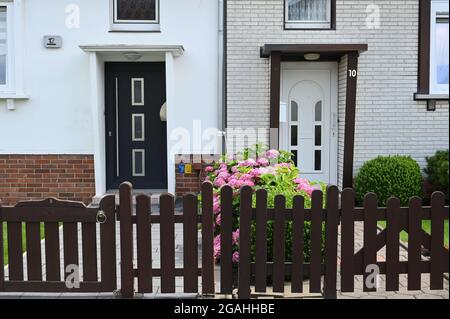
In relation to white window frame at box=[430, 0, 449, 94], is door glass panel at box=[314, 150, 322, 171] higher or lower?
lower

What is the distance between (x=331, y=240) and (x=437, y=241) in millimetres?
876

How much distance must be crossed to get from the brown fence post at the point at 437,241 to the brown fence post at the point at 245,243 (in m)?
1.48

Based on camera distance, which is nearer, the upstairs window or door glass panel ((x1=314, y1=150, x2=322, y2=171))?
the upstairs window

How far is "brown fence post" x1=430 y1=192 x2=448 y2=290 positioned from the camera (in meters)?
4.19

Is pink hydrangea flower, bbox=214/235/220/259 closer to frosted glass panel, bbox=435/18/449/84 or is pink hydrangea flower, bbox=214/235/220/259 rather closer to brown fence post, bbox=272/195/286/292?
brown fence post, bbox=272/195/286/292

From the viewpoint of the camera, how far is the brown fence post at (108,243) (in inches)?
166

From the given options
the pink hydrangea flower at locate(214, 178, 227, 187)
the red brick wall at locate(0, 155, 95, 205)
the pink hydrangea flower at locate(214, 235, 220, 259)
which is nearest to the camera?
the pink hydrangea flower at locate(214, 235, 220, 259)

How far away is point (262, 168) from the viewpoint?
5.66 meters

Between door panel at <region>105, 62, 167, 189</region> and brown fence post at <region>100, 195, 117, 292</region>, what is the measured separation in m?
5.17

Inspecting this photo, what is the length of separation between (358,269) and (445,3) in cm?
623

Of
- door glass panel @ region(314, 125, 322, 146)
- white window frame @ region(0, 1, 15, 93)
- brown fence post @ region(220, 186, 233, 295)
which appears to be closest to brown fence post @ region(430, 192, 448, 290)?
brown fence post @ region(220, 186, 233, 295)
